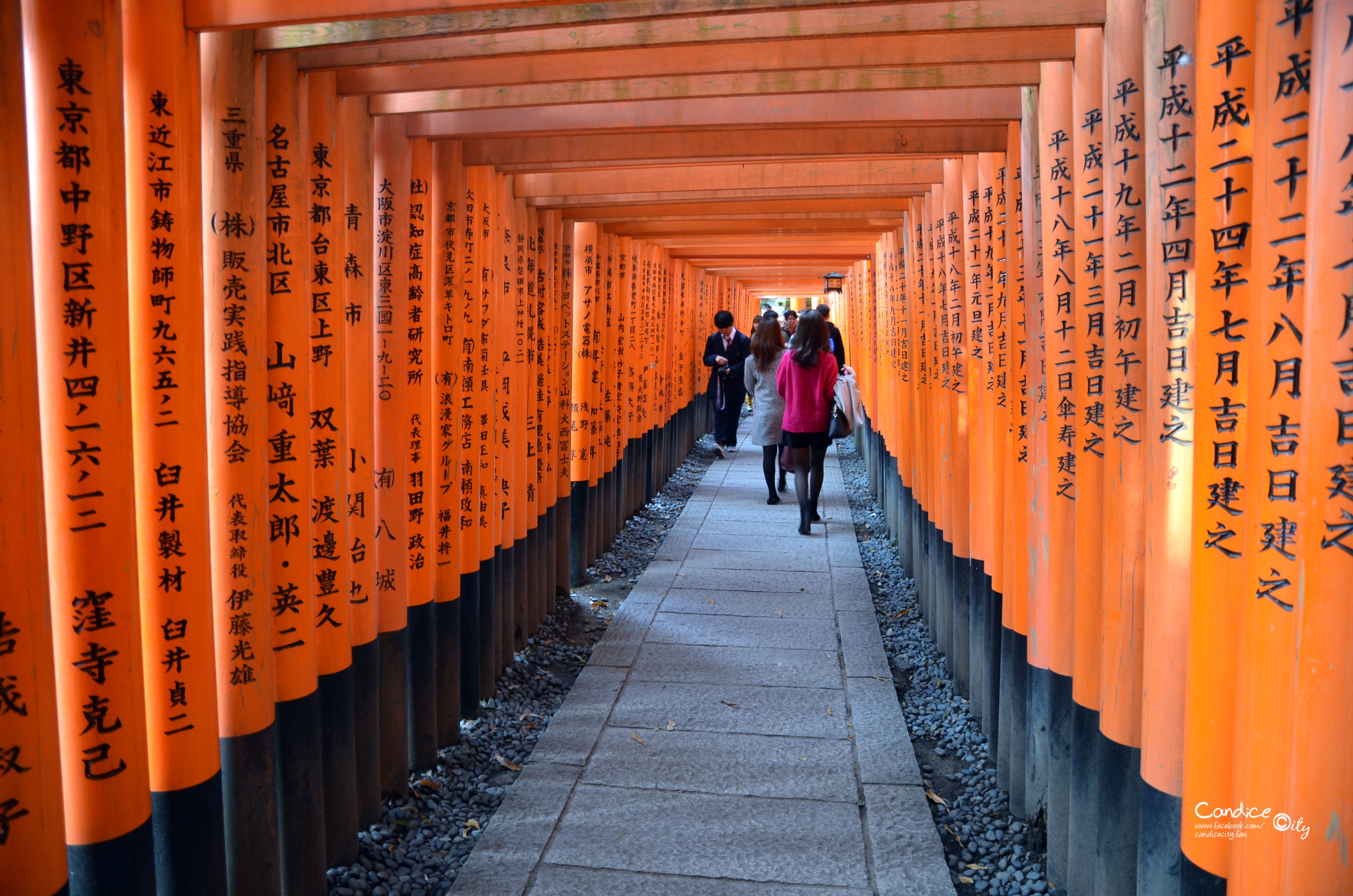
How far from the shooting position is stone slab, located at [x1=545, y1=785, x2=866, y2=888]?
332cm

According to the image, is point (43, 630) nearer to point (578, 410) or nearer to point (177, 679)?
point (177, 679)

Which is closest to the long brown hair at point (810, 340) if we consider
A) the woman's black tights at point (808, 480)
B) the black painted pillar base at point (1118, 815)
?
the woman's black tights at point (808, 480)

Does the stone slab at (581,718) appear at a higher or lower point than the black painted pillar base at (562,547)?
lower

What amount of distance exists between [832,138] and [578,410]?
3912 millimetres

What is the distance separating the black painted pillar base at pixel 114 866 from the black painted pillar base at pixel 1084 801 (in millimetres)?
2439

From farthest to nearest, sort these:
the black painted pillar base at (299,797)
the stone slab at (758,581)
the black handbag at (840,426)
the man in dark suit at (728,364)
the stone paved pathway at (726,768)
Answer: the man in dark suit at (728,364) → the black handbag at (840,426) → the stone slab at (758,581) → the stone paved pathway at (726,768) → the black painted pillar base at (299,797)

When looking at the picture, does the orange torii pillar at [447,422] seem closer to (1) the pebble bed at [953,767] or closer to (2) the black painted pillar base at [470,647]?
(2) the black painted pillar base at [470,647]

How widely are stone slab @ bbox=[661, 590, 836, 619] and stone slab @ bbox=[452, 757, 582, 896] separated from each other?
2458 millimetres

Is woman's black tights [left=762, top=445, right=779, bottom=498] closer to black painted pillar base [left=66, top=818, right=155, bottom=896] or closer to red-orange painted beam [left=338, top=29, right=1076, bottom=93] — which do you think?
red-orange painted beam [left=338, top=29, right=1076, bottom=93]

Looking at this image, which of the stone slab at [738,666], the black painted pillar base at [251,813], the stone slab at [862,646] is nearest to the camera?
the black painted pillar base at [251,813]

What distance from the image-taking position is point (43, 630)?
1886mm

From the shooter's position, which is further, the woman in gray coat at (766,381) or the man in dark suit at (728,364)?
the man in dark suit at (728,364)

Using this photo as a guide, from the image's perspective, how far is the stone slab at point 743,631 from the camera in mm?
5812

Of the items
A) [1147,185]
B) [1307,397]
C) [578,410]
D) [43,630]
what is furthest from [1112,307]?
[578,410]
